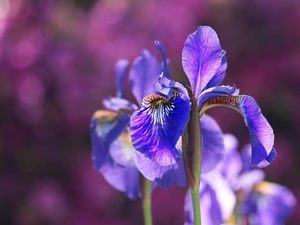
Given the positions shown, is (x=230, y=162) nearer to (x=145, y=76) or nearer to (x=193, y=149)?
(x=145, y=76)

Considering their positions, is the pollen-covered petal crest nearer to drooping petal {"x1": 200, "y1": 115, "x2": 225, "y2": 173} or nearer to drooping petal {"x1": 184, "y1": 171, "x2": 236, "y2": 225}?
drooping petal {"x1": 200, "y1": 115, "x2": 225, "y2": 173}

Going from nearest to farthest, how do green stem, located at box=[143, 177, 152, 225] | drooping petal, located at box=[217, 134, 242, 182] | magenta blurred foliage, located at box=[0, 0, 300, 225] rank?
green stem, located at box=[143, 177, 152, 225] → drooping petal, located at box=[217, 134, 242, 182] → magenta blurred foliage, located at box=[0, 0, 300, 225]

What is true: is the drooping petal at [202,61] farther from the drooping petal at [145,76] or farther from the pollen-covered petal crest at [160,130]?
the drooping petal at [145,76]

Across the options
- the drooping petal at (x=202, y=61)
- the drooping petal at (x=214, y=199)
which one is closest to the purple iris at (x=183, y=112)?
the drooping petal at (x=202, y=61)

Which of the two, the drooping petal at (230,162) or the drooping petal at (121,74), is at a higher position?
the drooping petal at (121,74)

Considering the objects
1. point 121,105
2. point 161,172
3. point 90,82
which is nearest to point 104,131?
point 121,105

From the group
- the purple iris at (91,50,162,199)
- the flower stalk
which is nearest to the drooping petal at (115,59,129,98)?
the purple iris at (91,50,162,199)

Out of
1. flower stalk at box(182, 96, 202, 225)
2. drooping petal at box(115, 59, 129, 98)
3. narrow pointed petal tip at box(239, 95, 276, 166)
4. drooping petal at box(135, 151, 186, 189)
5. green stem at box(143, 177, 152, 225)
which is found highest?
drooping petal at box(115, 59, 129, 98)
